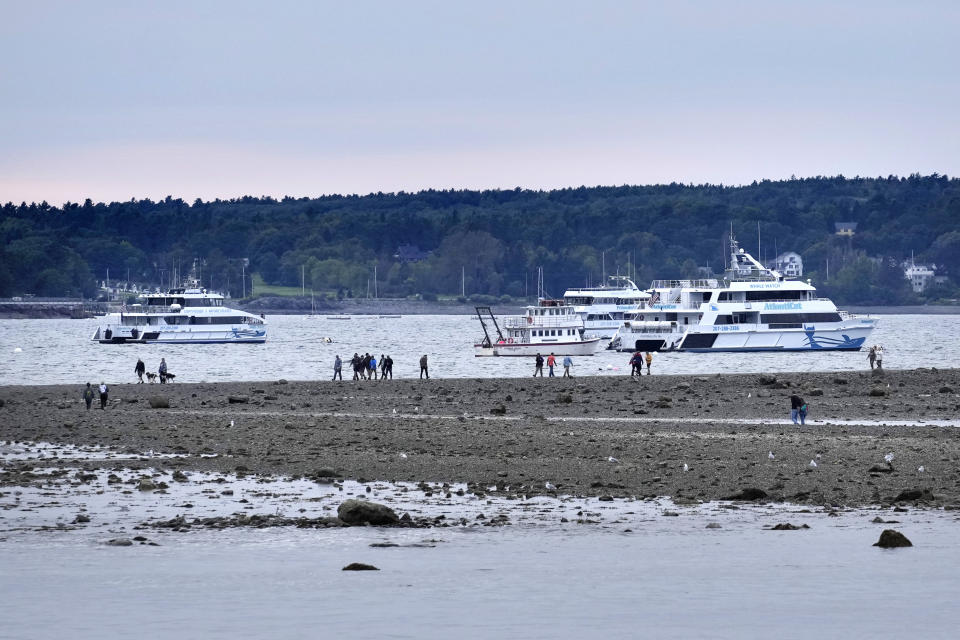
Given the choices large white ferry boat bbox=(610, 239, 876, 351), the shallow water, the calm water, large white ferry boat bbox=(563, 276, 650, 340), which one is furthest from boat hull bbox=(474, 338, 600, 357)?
the shallow water

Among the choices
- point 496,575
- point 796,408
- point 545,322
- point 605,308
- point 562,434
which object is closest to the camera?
point 496,575

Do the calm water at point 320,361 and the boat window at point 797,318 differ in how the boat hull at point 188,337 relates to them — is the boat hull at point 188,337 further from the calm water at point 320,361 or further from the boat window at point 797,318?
the boat window at point 797,318

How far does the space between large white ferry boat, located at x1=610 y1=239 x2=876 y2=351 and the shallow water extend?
78849 mm

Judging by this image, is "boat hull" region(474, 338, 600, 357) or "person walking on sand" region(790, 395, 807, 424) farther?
"boat hull" region(474, 338, 600, 357)

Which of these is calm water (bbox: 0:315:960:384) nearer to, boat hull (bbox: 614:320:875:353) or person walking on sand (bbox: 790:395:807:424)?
boat hull (bbox: 614:320:875:353)

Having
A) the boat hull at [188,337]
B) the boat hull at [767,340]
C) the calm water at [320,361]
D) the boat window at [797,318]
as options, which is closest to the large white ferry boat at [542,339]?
the calm water at [320,361]

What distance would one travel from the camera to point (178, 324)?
133 meters

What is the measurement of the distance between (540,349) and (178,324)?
4203 centimetres

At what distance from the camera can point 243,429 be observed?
40562 mm

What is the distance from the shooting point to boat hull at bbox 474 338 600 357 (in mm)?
104188

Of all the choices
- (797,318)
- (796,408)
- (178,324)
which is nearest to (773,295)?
(797,318)

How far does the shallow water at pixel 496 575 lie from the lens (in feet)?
57.9

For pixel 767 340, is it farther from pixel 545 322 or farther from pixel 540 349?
pixel 540 349

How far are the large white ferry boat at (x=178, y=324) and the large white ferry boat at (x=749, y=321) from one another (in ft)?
136
